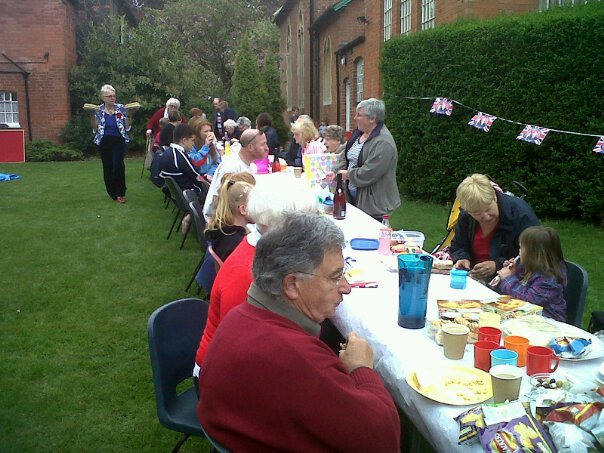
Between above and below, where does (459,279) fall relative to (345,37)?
below

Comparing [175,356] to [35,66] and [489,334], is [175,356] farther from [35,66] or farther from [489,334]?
[35,66]

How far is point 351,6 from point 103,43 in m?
8.58

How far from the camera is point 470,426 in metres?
1.58

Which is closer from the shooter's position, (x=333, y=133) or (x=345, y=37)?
(x=333, y=133)

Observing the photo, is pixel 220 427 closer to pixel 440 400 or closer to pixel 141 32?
pixel 440 400

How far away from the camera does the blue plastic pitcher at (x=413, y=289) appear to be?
2266 millimetres

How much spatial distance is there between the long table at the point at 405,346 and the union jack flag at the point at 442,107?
678cm

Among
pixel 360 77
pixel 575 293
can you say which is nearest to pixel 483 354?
pixel 575 293

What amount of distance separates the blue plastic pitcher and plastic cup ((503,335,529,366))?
0.37 m

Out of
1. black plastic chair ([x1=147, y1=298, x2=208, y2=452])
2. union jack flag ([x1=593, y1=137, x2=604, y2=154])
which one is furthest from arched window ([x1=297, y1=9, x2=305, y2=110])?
black plastic chair ([x1=147, y1=298, x2=208, y2=452])

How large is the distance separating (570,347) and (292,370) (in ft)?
3.60

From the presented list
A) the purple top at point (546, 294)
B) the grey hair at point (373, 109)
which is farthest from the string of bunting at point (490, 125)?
the purple top at point (546, 294)

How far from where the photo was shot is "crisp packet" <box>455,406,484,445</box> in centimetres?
157

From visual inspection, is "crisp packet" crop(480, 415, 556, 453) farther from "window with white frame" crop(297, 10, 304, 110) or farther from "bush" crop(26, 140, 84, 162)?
"window with white frame" crop(297, 10, 304, 110)
